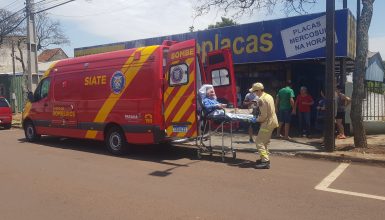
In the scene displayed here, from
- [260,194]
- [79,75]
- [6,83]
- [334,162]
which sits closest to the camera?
[260,194]

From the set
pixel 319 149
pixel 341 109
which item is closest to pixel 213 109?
pixel 319 149

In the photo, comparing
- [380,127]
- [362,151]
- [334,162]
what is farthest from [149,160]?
[380,127]

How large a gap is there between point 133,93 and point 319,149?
185 inches

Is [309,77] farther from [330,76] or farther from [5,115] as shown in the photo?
[5,115]

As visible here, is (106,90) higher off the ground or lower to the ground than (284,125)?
higher

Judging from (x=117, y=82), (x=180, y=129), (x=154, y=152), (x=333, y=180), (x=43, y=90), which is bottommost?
(x=333, y=180)

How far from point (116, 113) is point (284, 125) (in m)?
5.68

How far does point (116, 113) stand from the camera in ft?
33.3

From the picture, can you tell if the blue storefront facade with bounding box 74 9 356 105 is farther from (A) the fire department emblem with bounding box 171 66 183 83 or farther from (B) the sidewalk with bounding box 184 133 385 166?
(A) the fire department emblem with bounding box 171 66 183 83

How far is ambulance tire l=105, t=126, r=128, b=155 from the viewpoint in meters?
10.1

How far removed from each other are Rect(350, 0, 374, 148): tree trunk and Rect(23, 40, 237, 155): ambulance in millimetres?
2873

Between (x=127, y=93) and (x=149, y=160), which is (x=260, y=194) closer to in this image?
(x=149, y=160)

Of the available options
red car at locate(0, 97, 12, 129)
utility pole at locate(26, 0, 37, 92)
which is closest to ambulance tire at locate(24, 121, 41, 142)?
red car at locate(0, 97, 12, 129)

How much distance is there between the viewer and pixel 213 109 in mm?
9086
